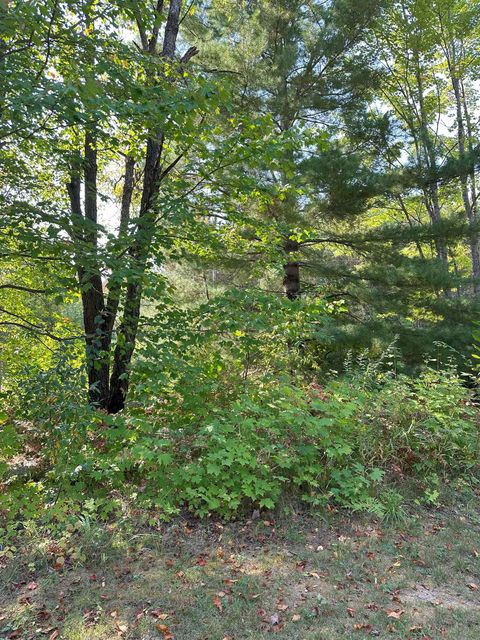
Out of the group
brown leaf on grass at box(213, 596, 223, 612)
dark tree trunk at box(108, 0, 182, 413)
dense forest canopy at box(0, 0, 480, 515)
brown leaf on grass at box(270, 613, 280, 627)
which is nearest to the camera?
brown leaf on grass at box(270, 613, 280, 627)

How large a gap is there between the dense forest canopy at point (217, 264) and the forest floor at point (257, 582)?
350 millimetres

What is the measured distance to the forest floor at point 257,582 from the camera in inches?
91.5

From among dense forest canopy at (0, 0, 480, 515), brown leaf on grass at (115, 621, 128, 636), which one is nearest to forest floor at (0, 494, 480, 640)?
brown leaf on grass at (115, 621, 128, 636)

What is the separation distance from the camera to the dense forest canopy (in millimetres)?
3172

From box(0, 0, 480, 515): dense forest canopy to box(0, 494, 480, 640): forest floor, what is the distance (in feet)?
A: 1.15

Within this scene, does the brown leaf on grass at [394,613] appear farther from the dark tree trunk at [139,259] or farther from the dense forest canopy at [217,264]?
the dark tree trunk at [139,259]

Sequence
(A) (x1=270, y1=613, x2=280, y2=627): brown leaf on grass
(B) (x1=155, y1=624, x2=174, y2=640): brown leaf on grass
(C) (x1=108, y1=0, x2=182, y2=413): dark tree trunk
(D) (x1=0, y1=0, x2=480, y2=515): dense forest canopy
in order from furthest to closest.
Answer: (C) (x1=108, y1=0, x2=182, y2=413): dark tree trunk → (D) (x1=0, y1=0, x2=480, y2=515): dense forest canopy → (A) (x1=270, y1=613, x2=280, y2=627): brown leaf on grass → (B) (x1=155, y1=624, x2=174, y2=640): brown leaf on grass

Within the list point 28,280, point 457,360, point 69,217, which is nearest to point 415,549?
point 69,217

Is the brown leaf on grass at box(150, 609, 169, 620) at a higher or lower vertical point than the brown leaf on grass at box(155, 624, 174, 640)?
lower

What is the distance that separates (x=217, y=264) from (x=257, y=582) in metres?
6.18

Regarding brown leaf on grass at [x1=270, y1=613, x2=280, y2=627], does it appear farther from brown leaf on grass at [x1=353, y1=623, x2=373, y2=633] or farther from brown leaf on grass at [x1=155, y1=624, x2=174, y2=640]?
brown leaf on grass at [x1=155, y1=624, x2=174, y2=640]

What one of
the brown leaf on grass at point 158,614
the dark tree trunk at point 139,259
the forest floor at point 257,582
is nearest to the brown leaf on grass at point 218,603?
the forest floor at point 257,582

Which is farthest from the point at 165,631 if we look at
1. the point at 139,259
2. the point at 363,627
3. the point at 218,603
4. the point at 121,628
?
the point at 139,259

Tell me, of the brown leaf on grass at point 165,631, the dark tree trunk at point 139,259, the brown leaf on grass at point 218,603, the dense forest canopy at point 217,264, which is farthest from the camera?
the dark tree trunk at point 139,259
